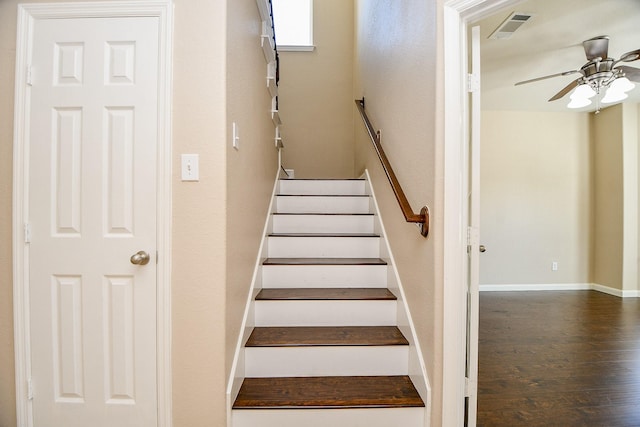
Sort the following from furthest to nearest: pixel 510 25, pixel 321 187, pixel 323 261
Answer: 1. pixel 321 187
2. pixel 510 25
3. pixel 323 261

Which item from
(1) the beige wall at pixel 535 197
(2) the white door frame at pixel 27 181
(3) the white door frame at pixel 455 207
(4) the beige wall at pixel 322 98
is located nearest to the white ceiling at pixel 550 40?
(1) the beige wall at pixel 535 197

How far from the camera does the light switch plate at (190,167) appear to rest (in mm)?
1389

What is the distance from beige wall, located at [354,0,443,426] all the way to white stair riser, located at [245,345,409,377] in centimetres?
29

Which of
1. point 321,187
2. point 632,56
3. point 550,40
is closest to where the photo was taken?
point 632,56

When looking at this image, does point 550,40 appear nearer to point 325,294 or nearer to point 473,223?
point 473,223

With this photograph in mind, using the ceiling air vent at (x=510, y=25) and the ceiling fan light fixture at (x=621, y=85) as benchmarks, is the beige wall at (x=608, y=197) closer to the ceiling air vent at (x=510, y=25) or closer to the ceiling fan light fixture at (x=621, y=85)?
the ceiling fan light fixture at (x=621, y=85)

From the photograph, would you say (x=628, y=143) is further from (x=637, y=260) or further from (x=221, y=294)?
(x=221, y=294)

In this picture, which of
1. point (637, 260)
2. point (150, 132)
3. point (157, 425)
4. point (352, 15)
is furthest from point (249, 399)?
point (637, 260)

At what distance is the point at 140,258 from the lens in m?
1.35

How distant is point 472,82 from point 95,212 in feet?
6.12

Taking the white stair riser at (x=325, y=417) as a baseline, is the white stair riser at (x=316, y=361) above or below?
above

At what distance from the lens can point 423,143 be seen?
1590 mm

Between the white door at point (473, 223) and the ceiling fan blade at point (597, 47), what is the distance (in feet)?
6.78

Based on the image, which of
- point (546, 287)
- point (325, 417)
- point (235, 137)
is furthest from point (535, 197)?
point (235, 137)
